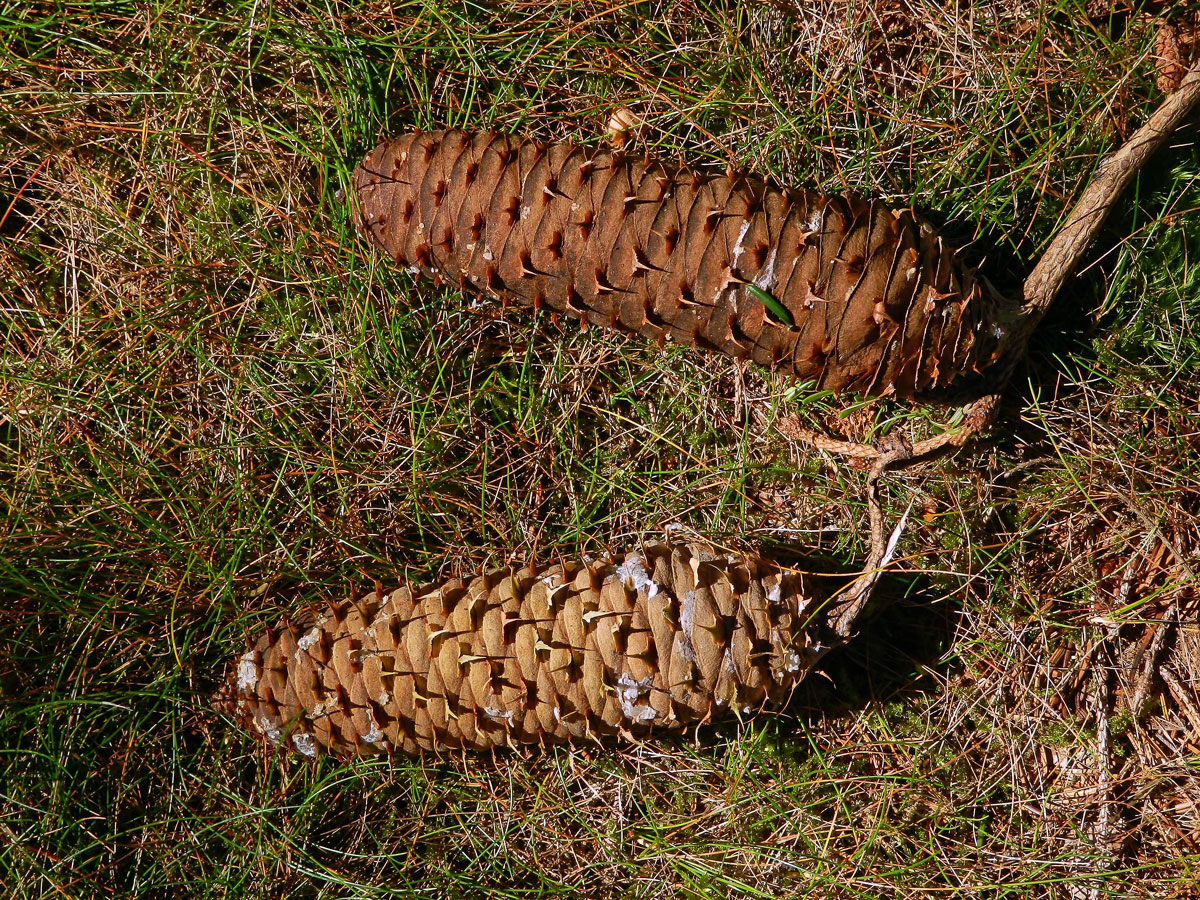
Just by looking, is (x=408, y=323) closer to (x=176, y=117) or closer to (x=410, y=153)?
(x=410, y=153)

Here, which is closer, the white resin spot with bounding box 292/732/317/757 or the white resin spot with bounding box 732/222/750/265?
the white resin spot with bounding box 732/222/750/265

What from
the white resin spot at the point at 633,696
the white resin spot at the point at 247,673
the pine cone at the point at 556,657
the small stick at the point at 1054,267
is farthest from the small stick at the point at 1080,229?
the white resin spot at the point at 247,673

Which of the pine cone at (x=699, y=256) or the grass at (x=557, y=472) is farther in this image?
the grass at (x=557, y=472)

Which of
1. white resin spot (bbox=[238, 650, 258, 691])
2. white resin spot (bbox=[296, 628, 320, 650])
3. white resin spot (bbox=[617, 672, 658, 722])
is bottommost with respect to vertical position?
white resin spot (bbox=[238, 650, 258, 691])

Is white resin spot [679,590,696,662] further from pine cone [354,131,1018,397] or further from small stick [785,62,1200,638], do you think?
pine cone [354,131,1018,397]

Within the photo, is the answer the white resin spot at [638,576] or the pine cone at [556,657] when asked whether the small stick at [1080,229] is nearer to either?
the pine cone at [556,657]

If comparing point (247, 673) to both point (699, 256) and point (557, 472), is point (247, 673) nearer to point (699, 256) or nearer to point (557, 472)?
point (557, 472)

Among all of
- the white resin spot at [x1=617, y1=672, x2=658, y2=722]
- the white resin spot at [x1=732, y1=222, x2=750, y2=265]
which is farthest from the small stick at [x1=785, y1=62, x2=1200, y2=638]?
the white resin spot at [x1=732, y1=222, x2=750, y2=265]
